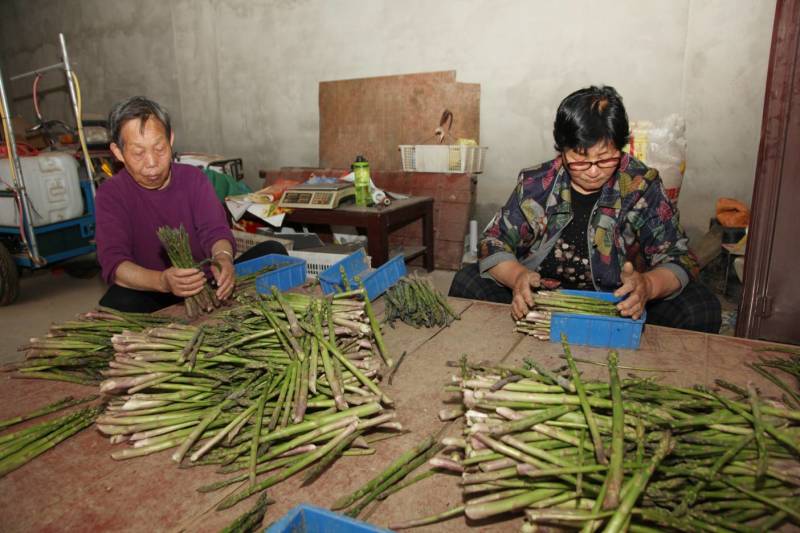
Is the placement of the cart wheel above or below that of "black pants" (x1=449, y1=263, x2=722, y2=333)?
below

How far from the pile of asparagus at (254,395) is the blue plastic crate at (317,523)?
202 millimetres

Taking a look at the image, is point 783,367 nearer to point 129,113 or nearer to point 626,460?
point 626,460

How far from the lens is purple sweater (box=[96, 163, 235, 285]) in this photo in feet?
8.30

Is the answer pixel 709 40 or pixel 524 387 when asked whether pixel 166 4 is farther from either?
pixel 524 387

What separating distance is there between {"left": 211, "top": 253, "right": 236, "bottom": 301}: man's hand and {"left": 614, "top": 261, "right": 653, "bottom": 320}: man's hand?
1.61 meters

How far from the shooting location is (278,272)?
249 cm

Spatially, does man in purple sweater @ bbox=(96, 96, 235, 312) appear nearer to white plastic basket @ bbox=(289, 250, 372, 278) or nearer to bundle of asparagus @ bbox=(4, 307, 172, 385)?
bundle of asparagus @ bbox=(4, 307, 172, 385)

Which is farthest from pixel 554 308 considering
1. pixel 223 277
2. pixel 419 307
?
pixel 223 277

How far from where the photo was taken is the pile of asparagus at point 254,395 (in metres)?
1.23

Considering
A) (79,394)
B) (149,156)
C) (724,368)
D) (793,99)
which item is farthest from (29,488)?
(793,99)

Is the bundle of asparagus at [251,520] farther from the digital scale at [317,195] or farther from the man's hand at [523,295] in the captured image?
the digital scale at [317,195]

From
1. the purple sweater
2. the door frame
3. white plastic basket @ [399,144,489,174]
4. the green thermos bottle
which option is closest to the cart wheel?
the purple sweater

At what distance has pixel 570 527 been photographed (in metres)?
0.98

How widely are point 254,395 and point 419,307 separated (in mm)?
868
